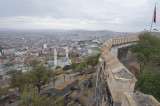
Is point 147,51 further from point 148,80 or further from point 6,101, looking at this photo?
point 6,101

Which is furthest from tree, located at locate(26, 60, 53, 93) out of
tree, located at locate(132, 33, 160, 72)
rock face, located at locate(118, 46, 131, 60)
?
tree, located at locate(132, 33, 160, 72)

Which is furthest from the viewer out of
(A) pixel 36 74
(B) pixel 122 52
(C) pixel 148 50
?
(A) pixel 36 74

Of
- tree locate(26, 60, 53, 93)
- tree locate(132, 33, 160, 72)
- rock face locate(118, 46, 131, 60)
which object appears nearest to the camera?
tree locate(132, 33, 160, 72)

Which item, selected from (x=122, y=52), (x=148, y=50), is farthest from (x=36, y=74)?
(x=148, y=50)

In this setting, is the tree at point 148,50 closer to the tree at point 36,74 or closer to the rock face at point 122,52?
the rock face at point 122,52

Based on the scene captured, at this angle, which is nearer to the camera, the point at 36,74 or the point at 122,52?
A: the point at 122,52

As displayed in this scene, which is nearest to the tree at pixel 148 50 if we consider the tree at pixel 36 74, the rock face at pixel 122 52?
the rock face at pixel 122 52

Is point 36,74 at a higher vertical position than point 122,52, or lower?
lower

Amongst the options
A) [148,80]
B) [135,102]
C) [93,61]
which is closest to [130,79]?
[135,102]

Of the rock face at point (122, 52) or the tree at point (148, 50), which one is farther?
the rock face at point (122, 52)

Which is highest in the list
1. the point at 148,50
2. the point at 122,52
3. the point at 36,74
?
the point at 148,50

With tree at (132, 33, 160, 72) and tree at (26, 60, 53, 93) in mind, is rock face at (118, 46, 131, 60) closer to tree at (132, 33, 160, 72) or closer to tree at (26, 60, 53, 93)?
tree at (132, 33, 160, 72)

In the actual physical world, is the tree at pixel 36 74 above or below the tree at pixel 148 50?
below

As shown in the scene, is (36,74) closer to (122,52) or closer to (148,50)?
(122,52)
